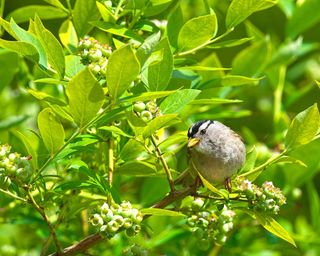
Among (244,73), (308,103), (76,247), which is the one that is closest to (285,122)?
(244,73)

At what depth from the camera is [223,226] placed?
6.20 feet

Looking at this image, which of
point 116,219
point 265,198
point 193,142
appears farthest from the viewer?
point 193,142

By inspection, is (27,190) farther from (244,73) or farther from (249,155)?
(244,73)

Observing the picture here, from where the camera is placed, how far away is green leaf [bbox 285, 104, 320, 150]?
174cm

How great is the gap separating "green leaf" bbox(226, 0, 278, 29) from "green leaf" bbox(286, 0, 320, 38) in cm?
88

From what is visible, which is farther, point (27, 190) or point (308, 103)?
point (308, 103)

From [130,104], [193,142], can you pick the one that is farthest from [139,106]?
[193,142]

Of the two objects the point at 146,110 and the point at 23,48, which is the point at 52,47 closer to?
the point at 23,48

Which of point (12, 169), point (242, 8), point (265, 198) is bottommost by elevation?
point (265, 198)

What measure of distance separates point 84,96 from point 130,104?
0.18 metres

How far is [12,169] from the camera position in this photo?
161cm

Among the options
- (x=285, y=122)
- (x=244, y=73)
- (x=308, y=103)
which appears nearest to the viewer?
(x=244, y=73)

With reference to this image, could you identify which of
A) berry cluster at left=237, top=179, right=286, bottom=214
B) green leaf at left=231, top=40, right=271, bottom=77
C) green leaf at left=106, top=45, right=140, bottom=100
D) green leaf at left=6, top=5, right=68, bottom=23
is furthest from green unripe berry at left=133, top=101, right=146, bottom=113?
green leaf at left=231, top=40, right=271, bottom=77

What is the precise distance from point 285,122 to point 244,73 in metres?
0.38
